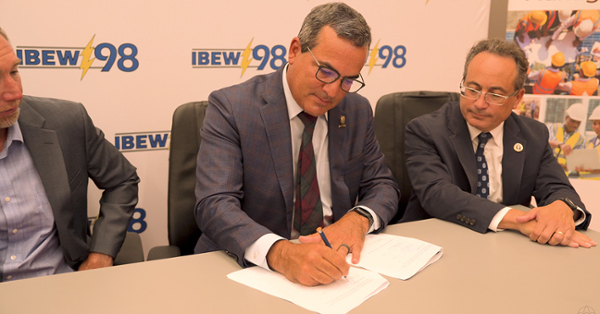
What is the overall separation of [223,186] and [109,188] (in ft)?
1.92

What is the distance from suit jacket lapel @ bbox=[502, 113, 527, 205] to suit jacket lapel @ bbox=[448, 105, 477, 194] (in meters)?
0.16

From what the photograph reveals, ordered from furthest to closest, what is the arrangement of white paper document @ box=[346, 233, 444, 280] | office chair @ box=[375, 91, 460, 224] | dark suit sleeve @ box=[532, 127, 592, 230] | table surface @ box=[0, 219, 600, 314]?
office chair @ box=[375, 91, 460, 224], dark suit sleeve @ box=[532, 127, 592, 230], white paper document @ box=[346, 233, 444, 280], table surface @ box=[0, 219, 600, 314]

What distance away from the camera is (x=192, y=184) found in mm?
1882

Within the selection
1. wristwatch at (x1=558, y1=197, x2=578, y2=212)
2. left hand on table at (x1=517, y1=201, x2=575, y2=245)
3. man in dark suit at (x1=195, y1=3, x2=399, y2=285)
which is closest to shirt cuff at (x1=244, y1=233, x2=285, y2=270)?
man in dark suit at (x1=195, y1=3, x2=399, y2=285)

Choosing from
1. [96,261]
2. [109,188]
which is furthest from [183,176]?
[96,261]

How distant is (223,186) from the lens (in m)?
1.57

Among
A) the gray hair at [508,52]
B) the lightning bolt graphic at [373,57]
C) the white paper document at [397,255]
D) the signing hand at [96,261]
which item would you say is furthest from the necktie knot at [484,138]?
the signing hand at [96,261]

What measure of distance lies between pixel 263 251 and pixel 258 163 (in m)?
0.47

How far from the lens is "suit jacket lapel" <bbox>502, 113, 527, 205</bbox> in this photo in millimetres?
2057

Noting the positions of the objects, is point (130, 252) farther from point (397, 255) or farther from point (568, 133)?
point (568, 133)

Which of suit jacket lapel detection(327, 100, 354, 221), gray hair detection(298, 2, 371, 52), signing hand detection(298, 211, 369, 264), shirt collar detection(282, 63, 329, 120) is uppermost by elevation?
gray hair detection(298, 2, 371, 52)

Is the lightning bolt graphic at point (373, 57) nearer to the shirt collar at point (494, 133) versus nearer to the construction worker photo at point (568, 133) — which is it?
the shirt collar at point (494, 133)

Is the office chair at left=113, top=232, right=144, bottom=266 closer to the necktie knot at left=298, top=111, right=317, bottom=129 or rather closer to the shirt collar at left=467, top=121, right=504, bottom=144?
the necktie knot at left=298, top=111, right=317, bottom=129

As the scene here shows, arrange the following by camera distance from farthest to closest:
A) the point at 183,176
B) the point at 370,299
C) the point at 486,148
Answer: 1. the point at 486,148
2. the point at 183,176
3. the point at 370,299
